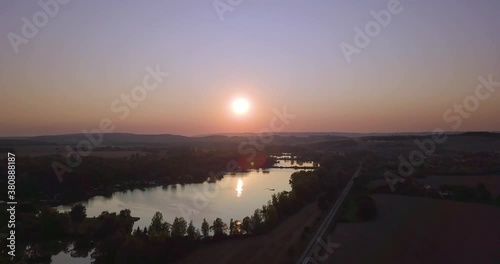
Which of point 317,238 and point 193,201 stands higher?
point 317,238

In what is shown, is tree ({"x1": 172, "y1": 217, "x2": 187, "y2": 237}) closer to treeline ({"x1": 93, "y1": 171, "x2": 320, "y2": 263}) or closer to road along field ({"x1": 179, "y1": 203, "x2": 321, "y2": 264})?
treeline ({"x1": 93, "y1": 171, "x2": 320, "y2": 263})

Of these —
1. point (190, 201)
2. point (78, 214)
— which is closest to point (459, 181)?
point (190, 201)

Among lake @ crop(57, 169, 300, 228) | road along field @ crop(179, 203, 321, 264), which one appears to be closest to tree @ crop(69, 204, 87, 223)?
lake @ crop(57, 169, 300, 228)

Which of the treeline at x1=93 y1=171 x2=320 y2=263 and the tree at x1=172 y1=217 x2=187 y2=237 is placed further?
the tree at x1=172 y1=217 x2=187 y2=237

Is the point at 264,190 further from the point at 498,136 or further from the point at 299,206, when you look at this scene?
the point at 498,136

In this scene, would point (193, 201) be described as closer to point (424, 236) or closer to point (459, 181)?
point (424, 236)

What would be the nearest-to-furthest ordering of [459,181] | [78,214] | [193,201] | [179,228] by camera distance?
[179,228]
[78,214]
[193,201]
[459,181]

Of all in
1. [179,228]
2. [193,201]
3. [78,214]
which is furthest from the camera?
[193,201]

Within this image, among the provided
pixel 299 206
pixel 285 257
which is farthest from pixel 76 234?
pixel 299 206
